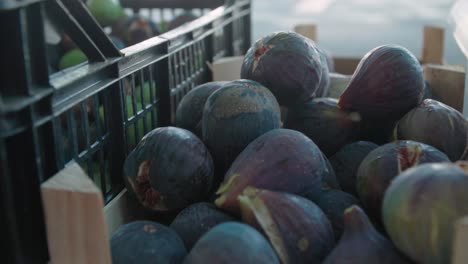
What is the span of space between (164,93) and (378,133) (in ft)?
1.38

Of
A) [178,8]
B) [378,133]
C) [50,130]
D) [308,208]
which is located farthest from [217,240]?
[178,8]

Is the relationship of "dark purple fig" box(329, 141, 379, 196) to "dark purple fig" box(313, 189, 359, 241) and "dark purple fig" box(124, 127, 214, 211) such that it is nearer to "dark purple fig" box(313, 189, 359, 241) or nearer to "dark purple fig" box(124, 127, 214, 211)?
"dark purple fig" box(313, 189, 359, 241)

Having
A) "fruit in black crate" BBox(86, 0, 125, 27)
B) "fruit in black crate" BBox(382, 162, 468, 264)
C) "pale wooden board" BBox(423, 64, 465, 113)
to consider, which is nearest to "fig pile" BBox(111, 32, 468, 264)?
"fruit in black crate" BBox(382, 162, 468, 264)

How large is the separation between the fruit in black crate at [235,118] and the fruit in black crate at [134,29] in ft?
3.05

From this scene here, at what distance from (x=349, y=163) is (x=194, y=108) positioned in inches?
11.4

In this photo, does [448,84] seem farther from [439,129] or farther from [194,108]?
[194,108]

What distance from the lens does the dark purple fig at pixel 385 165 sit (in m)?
0.77

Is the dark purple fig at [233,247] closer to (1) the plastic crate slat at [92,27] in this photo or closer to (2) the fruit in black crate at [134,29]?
(1) the plastic crate slat at [92,27]

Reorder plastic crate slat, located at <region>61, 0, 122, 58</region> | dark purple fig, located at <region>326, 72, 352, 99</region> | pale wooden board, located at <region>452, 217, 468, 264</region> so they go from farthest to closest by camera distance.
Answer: dark purple fig, located at <region>326, 72, 352, 99</region>
plastic crate slat, located at <region>61, 0, 122, 58</region>
pale wooden board, located at <region>452, 217, 468, 264</region>

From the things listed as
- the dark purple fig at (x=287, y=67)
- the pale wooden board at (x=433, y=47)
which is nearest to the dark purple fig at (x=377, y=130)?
the dark purple fig at (x=287, y=67)

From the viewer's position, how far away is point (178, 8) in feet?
5.88

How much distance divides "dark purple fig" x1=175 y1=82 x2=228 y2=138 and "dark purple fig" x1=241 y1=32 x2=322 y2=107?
0.09 meters

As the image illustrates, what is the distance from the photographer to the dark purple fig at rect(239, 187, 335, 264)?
2.26 feet

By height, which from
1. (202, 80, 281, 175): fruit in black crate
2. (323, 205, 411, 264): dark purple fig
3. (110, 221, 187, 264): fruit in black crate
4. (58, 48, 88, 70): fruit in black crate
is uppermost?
(202, 80, 281, 175): fruit in black crate
